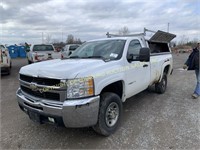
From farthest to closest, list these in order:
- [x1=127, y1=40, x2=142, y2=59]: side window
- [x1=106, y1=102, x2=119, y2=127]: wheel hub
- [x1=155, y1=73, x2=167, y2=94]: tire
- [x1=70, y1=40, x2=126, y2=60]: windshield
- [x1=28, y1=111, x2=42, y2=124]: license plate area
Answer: [x1=155, y1=73, x2=167, y2=94]: tire, [x1=127, y1=40, x2=142, y2=59]: side window, [x1=70, y1=40, x2=126, y2=60]: windshield, [x1=106, y1=102, x2=119, y2=127]: wheel hub, [x1=28, y1=111, x2=42, y2=124]: license plate area

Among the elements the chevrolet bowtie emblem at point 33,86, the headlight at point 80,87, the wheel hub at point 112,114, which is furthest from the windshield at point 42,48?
the headlight at point 80,87

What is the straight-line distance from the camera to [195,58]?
18.7 feet

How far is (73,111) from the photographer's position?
112 inches

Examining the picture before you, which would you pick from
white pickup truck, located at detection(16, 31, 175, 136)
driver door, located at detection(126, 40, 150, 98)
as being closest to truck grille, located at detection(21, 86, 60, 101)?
white pickup truck, located at detection(16, 31, 175, 136)

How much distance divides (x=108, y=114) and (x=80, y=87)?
0.96m

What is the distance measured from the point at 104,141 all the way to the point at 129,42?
2220mm

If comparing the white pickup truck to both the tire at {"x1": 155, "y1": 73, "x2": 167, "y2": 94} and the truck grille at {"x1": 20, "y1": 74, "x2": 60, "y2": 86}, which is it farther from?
the tire at {"x1": 155, "y1": 73, "x2": 167, "y2": 94}

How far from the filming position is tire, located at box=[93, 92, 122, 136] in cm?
328

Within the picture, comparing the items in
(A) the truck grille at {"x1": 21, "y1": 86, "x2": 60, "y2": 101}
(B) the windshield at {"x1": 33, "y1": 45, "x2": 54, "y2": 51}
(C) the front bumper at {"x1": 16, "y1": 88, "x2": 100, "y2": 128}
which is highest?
(B) the windshield at {"x1": 33, "y1": 45, "x2": 54, "y2": 51}

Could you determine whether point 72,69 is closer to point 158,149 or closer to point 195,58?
point 158,149

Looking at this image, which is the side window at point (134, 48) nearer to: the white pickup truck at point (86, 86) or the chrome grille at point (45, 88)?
the white pickup truck at point (86, 86)

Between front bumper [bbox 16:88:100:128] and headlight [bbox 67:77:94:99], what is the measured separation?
0.29 feet

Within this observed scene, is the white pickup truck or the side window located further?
the side window

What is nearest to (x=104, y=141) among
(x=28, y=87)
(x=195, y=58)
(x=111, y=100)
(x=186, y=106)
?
(x=111, y=100)
